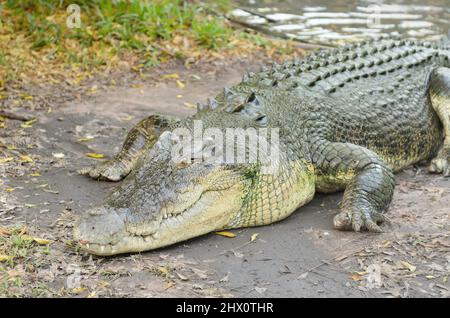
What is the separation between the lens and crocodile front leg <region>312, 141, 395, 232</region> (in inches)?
201

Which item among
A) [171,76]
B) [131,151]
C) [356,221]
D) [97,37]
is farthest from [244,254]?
[97,37]

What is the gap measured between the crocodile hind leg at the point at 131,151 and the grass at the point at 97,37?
265cm

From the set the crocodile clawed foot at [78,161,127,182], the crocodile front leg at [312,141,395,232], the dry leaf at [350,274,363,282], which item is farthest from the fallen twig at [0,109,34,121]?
the dry leaf at [350,274,363,282]

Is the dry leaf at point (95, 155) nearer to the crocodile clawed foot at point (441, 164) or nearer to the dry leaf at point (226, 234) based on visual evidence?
the dry leaf at point (226, 234)

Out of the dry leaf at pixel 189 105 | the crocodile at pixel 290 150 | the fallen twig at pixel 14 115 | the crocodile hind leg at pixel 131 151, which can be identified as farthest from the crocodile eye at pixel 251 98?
the fallen twig at pixel 14 115

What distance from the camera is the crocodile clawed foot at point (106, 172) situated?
609 cm

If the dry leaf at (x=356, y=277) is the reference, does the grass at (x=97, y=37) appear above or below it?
above

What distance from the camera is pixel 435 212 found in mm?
5395

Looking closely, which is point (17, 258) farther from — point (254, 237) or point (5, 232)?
point (254, 237)

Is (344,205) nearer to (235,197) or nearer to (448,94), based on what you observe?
(235,197)

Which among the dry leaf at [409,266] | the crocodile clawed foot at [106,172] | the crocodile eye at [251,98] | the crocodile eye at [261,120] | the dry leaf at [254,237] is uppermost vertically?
the crocodile eye at [251,98]

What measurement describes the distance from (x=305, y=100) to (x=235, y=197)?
1.26 m

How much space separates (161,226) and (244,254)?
2.04 feet

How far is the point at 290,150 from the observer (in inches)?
214
